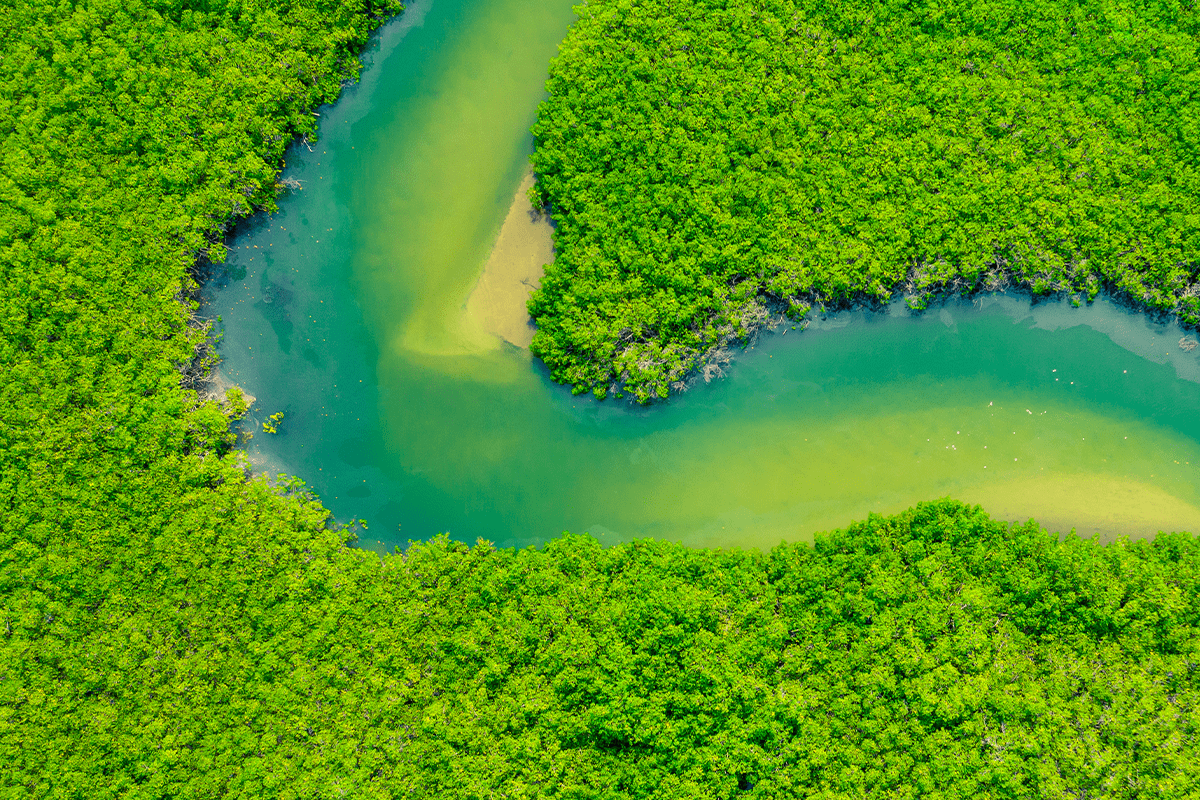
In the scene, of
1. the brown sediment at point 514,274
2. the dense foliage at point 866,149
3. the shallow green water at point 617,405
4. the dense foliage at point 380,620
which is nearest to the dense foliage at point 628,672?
the dense foliage at point 380,620

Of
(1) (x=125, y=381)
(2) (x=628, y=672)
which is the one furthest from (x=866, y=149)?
(1) (x=125, y=381)

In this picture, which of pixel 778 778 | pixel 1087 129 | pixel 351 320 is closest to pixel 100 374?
pixel 351 320

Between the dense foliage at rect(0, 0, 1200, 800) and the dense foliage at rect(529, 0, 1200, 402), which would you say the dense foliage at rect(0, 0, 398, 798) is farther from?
the dense foliage at rect(529, 0, 1200, 402)

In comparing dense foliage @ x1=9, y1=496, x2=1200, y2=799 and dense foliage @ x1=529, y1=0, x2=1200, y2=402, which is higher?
dense foliage @ x1=529, y1=0, x2=1200, y2=402

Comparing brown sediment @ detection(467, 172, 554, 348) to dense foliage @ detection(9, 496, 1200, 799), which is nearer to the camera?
dense foliage @ detection(9, 496, 1200, 799)

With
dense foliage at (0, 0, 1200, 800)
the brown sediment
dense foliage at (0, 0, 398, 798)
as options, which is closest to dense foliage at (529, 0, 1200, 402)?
the brown sediment

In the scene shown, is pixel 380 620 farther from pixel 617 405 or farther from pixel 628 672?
pixel 617 405
